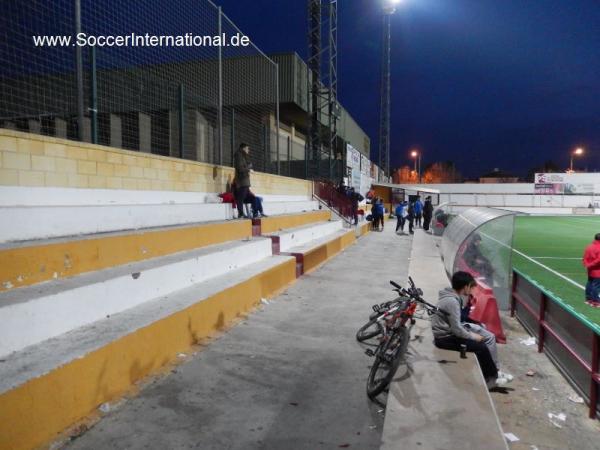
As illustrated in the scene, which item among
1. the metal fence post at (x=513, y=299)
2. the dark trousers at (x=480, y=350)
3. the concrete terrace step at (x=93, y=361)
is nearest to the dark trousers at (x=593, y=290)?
the metal fence post at (x=513, y=299)

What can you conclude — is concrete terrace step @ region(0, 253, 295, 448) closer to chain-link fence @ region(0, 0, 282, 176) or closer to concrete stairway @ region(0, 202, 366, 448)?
concrete stairway @ region(0, 202, 366, 448)

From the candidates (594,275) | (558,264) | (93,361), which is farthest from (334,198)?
(93,361)

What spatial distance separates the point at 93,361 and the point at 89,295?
85 centimetres

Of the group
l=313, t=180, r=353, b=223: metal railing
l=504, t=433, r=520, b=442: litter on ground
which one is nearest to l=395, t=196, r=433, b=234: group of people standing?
l=313, t=180, r=353, b=223: metal railing

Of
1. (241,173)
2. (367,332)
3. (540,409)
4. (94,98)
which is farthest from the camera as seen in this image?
(241,173)

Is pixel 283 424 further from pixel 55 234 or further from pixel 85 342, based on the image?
pixel 55 234

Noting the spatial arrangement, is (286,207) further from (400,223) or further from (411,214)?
(411,214)

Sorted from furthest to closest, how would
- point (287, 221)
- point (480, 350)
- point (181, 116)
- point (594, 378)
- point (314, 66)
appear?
point (314, 66), point (287, 221), point (181, 116), point (480, 350), point (594, 378)

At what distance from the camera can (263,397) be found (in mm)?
3793

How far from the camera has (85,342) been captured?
346 cm

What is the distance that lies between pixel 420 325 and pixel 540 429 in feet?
6.35

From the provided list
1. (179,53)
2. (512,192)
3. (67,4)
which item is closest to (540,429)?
(67,4)

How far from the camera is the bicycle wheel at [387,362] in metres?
3.91

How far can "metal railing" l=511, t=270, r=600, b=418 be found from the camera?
4.21 m
